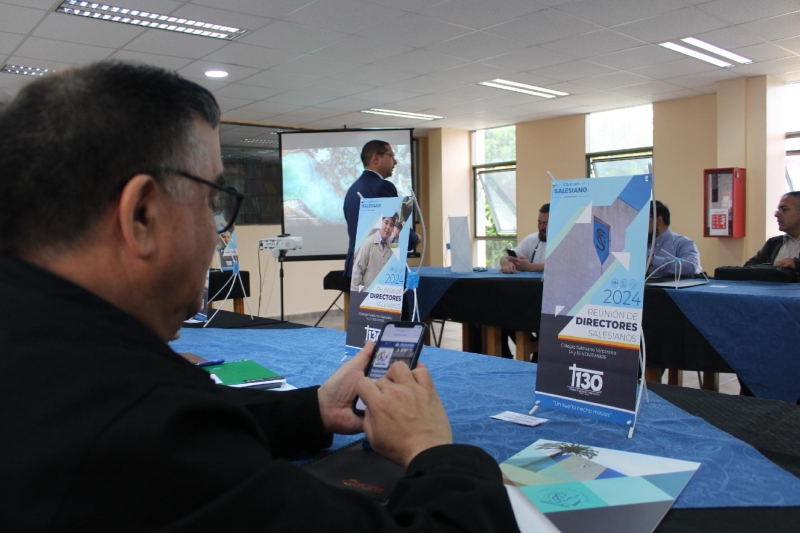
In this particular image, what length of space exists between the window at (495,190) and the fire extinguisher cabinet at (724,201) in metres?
3.03

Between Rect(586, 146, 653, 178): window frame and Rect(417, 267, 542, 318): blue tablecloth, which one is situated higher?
Rect(586, 146, 653, 178): window frame

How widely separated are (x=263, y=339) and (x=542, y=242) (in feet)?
10.7

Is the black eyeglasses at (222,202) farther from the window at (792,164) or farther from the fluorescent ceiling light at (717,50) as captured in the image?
the window at (792,164)

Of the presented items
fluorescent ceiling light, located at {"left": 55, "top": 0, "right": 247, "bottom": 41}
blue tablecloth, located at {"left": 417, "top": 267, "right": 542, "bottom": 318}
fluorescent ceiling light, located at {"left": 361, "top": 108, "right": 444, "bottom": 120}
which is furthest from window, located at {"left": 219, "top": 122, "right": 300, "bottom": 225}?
blue tablecloth, located at {"left": 417, "top": 267, "right": 542, "bottom": 318}

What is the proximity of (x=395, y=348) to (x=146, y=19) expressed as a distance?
412 cm

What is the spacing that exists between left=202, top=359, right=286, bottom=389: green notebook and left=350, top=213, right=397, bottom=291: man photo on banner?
0.49 m

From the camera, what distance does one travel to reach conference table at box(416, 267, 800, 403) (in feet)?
8.32

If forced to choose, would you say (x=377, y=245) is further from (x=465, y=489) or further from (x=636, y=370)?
(x=465, y=489)

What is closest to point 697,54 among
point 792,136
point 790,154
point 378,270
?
point 792,136

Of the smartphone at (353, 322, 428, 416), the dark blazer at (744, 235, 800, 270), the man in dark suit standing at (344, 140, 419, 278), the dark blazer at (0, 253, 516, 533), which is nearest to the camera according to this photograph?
the dark blazer at (0, 253, 516, 533)

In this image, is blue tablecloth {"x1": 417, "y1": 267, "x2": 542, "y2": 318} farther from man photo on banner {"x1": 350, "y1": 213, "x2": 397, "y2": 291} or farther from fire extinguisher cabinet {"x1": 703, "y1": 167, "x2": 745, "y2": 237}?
fire extinguisher cabinet {"x1": 703, "y1": 167, "x2": 745, "y2": 237}

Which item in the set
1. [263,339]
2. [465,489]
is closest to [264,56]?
[263,339]

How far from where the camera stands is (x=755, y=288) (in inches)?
115

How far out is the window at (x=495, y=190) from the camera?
907 centimetres
